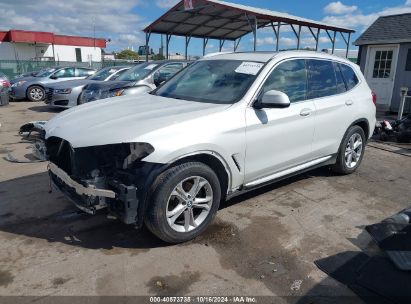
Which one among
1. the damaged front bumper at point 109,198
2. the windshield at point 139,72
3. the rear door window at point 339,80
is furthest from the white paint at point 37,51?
the damaged front bumper at point 109,198

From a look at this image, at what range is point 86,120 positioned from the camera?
3.54 metres

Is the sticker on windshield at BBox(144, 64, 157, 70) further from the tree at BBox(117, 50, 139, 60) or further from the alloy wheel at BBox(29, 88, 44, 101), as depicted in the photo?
the tree at BBox(117, 50, 139, 60)

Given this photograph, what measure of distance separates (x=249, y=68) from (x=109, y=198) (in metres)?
2.14

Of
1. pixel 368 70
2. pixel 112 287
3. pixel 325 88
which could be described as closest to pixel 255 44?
pixel 368 70

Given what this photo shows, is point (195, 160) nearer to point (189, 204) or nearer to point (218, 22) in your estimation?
point (189, 204)

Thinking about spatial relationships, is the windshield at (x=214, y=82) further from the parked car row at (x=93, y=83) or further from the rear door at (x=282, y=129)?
the parked car row at (x=93, y=83)

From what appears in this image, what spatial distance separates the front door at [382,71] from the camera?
42.7ft

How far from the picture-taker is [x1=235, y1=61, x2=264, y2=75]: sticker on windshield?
4.06 meters

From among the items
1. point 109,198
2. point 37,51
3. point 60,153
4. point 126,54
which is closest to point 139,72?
point 60,153

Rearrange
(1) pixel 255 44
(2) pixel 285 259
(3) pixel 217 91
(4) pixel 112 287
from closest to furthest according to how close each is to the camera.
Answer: (4) pixel 112 287 < (2) pixel 285 259 < (3) pixel 217 91 < (1) pixel 255 44

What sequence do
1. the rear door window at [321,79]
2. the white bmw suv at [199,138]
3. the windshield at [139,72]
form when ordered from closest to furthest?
the white bmw suv at [199,138]
the rear door window at [321,79]
the windshield at [139,72]

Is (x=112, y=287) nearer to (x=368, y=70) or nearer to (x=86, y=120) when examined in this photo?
(x=86, y=120)

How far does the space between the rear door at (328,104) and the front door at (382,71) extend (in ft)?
30.1

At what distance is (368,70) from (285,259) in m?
12.6
